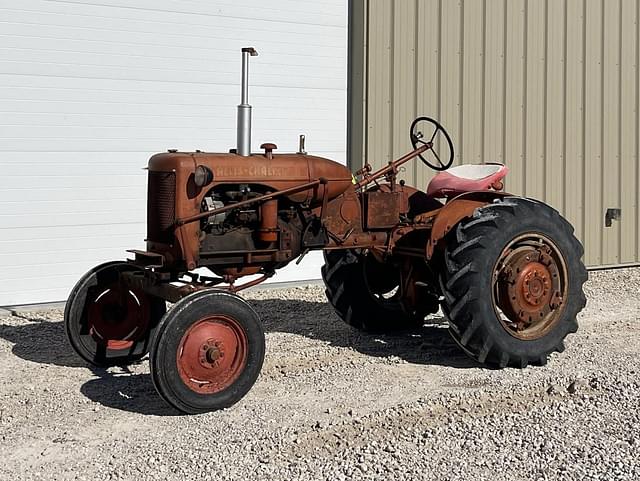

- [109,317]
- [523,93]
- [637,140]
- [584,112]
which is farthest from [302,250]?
[637,140]

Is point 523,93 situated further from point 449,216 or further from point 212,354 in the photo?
point 212,354

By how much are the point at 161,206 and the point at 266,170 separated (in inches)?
25.7

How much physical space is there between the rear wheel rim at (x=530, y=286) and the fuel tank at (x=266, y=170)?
114 cm

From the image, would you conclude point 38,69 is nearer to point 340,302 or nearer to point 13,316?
point 13,316

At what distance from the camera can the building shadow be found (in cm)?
514

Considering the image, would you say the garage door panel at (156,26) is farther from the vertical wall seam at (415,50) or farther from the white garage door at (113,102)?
the vertical wall seam at (415,50)

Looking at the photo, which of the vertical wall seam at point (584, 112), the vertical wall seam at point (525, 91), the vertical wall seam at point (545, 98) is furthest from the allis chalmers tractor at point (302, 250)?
the vertical wall seam at point (584, 112)

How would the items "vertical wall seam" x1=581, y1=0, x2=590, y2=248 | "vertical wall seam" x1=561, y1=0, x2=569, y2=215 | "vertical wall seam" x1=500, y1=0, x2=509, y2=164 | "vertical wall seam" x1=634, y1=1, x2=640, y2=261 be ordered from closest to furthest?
"vertical wall seam" x1=500, y1=0, x2=509, y2=164 → "vertical wall seam" x1=561, y1=0, x2=569, y2=215 → "vertical wall seam" x1=581, y1=0, x2=590, y2=248 → "vertical wall seam" x1=634, y1=1, x2=640, y2=261

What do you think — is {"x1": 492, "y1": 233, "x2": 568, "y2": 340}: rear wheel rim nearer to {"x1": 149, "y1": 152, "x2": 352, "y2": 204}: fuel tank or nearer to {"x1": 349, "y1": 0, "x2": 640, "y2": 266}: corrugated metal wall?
{"x1": 149, "y1": 152, "x2": 352, "y2": 204}: fuel tank

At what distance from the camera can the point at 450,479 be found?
12.5 feet

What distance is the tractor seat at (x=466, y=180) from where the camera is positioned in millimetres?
6125

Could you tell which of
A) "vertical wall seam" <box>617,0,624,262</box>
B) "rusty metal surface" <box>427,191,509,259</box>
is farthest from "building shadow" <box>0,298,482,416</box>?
"vertical wall seam" <box>617,0,624,262</box>

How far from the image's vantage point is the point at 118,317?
5.76 meters

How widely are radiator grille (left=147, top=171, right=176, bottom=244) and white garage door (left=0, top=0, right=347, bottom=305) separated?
3.17m
